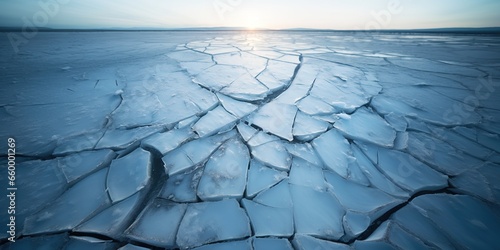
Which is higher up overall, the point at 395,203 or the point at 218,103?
the point at 218,103

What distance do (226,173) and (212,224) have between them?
0.96 ft

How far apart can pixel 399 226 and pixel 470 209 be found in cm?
40

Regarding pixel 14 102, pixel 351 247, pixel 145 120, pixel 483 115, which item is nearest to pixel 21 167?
pixel 145 120

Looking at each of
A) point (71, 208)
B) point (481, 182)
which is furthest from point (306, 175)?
point (71, 208)

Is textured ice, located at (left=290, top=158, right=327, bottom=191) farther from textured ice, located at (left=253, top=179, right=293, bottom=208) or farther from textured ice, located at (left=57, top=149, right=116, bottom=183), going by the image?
textured ice, located at (left=57, top=149, right=116, bottom=183)

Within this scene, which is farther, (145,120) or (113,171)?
(145,120)

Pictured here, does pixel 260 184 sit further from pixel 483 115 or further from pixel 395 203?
pixel 483 115

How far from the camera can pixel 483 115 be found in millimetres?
1685

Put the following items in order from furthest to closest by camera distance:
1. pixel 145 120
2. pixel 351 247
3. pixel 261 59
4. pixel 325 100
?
pixel 261 59
pixel 325 100
pixel 145 120
pixel 351 247

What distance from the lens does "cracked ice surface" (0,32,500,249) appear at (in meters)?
0.81

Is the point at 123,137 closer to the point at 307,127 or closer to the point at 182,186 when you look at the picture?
the point at 182,186

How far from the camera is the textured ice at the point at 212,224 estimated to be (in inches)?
30.9

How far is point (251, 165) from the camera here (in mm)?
1134

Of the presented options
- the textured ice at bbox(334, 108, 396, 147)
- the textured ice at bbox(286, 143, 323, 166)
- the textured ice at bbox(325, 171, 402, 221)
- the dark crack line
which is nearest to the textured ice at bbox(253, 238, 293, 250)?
the dark crack line
